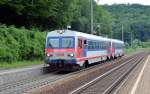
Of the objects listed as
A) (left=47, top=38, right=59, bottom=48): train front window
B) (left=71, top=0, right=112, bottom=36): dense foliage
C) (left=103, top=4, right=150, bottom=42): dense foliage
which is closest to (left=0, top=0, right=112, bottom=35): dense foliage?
(left=71, top=0, right=112, bottom=36): dense foliage

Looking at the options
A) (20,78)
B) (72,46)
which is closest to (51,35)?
(72,46)

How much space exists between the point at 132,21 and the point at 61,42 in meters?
127

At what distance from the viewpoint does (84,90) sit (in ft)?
69.9

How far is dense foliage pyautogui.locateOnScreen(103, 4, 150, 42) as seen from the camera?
153 metres

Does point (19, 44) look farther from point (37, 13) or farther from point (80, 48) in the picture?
point (37, 13)

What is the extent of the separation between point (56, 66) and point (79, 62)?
171 cm

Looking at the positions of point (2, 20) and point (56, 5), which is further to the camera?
point (56, 5)

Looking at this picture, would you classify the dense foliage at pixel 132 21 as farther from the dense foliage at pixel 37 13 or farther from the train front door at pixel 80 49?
the train front door at pixel 80 49

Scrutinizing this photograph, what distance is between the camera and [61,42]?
31781mm

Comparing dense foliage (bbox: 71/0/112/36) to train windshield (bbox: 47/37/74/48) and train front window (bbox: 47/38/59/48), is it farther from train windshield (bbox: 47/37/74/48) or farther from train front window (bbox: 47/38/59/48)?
train windshield (bbox: 47/37/74/48)

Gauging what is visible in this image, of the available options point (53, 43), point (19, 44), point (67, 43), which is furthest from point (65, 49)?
point (19, 44)

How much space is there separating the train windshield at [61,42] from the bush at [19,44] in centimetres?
618

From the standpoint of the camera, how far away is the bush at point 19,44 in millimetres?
38031

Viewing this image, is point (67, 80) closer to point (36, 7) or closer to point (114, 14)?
point (36, 7)
